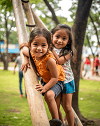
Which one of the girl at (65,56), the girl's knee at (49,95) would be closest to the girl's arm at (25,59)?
the girl's knee at (49,95)

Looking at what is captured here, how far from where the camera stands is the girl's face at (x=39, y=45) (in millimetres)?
1534

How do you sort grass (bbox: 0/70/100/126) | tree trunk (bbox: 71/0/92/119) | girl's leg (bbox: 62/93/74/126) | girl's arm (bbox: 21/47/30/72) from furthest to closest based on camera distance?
grass (bbox: 0/70/100/126), tree trunk (bbox: 71/0/92/119), girl's leg (bbox: 62/93/74/126), girl's arm (bbox: 21/47/30/72)

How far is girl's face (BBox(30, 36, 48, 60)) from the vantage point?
1.53 meters

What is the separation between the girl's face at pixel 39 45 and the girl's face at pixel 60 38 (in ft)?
1.77

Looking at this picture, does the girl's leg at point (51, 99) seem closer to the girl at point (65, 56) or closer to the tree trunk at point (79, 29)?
the girl at point (65, 56)

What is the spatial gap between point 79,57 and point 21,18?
2.48m

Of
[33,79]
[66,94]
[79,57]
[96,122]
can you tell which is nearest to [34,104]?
[33,79]

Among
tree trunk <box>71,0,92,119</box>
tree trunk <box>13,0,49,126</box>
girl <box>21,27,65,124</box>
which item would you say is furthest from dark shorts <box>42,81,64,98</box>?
tree trunk <box>71,0,92,119</box>

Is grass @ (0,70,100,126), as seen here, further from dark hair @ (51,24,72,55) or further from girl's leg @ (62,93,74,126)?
dark hair @ (51,24,72,55)

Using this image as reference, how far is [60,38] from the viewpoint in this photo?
6.84ft

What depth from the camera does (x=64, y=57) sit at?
6.64ft

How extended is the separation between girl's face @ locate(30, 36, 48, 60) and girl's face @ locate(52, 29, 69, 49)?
0.54 metres

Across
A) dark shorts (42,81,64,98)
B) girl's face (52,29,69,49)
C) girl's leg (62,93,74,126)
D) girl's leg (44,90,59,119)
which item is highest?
girl's face (52,29,69,49)

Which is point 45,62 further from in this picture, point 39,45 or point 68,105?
point 68,105
